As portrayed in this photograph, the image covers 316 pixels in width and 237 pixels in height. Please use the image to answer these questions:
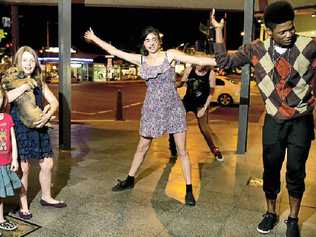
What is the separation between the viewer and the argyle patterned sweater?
3.37m

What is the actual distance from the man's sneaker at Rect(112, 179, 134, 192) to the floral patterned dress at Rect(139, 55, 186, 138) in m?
0.76

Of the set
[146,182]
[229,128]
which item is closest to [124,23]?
[229,128]

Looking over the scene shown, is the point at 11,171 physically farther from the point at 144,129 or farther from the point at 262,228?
the point at 262,228

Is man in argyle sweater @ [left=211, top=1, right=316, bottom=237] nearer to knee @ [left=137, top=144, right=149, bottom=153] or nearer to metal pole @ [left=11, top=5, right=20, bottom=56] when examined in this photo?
knee @ [left=137, top=144, right=149, bottom=153]

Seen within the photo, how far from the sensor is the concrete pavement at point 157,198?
387 cm

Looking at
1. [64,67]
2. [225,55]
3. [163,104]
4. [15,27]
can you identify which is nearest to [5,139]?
[163,104]

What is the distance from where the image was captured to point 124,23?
56.6m

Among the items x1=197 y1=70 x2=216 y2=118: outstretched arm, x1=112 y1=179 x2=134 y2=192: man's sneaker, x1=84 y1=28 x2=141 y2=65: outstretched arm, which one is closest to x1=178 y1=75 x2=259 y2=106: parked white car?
x1=197 y1=70 x2=216 y2=118: outstretched arm

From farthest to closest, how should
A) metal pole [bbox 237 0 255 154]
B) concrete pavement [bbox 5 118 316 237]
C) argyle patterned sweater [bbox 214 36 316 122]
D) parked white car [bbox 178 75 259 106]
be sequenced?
1. parked white car [bbox 178 75 259 106]
2. metal pole [bbox 237 0 255 154]
3. concrete pavement [bbox 5 118 316 237]
4. argyle patterned sweater [bbox 214 36 316 122]

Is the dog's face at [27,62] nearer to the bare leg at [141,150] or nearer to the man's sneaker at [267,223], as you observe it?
the bare leg at [141,150]

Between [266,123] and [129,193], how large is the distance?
1.84 meters

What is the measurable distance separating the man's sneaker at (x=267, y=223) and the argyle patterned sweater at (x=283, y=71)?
3.23 feet

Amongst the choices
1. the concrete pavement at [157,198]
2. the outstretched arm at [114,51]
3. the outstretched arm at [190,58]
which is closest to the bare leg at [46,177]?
the concrete pavement at [157,198]

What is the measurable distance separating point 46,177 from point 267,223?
85.2 inches
